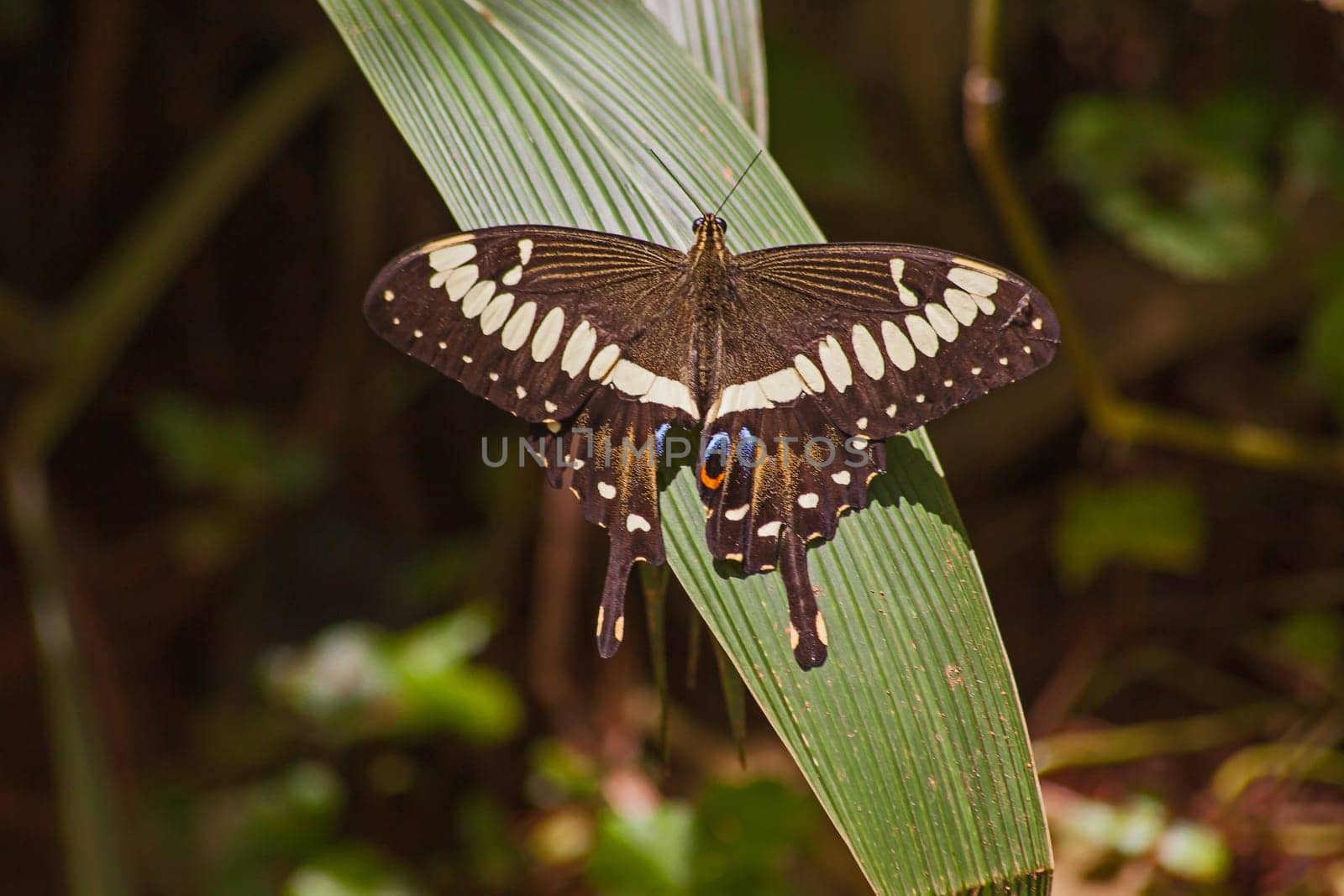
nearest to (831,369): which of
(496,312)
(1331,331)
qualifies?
(496,312)

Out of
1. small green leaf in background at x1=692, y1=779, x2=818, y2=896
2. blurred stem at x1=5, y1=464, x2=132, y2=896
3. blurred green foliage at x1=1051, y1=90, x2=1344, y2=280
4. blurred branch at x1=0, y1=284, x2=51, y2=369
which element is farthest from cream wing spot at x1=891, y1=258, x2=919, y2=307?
blurred branch at x1=0, y1=284, x2=51, y2=369

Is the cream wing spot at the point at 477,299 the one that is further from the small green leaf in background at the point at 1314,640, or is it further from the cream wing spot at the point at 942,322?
the small green leaf in background at the point at 1314,640

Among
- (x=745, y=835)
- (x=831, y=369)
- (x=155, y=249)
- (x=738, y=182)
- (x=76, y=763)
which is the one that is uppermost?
(x=155, y=249)

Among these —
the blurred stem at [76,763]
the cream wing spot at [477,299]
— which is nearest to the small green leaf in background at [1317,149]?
the cream wing spot at [477,299]

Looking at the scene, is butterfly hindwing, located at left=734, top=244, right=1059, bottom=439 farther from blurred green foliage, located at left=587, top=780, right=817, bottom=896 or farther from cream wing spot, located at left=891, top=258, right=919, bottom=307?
blurred green foliage, located at left=587, top=780, right=817, bottom=896

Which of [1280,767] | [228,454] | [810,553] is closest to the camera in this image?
[810,553]

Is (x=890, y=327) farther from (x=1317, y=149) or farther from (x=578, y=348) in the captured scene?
(x=1317, y=149)
